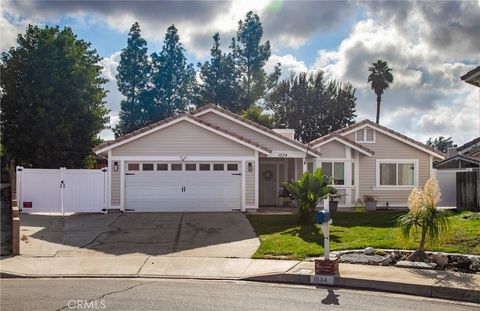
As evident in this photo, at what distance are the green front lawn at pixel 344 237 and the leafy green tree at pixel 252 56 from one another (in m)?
33.2

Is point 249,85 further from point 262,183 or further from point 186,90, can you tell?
point 262,183

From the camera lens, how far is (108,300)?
823 centimetres

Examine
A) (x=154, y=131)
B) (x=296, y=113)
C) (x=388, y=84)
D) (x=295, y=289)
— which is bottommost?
(x=295, y=289)

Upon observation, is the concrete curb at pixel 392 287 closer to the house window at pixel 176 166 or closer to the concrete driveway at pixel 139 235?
the concrete driveway at pixel 139 235

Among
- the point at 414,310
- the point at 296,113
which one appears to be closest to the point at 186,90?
the point at 296,113

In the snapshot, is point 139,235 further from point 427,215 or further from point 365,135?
point 365,135

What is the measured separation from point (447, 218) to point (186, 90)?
1591 inches

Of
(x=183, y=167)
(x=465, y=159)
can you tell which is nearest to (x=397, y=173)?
(x=465, y=159)

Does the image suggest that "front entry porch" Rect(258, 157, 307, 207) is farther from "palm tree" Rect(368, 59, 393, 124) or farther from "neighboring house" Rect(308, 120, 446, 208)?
"palm tree" Rect(368, 59, 393, 124)

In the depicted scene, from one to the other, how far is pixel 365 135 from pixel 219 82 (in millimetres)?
26184

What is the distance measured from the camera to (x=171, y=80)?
48250mm

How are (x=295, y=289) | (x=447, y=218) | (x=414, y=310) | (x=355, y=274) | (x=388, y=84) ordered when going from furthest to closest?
(x=388, y=84) → (x=447, y=218) → (x=355, y=274) → (x=295, y=289) → (x=414, y=310)

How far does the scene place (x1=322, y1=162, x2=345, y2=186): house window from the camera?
2445 cm

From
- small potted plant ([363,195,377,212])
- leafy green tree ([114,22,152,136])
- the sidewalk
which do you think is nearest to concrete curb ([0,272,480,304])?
the sidewalk
